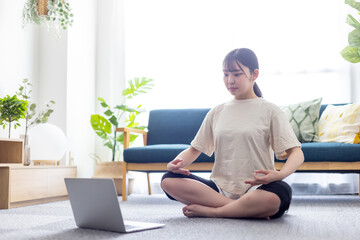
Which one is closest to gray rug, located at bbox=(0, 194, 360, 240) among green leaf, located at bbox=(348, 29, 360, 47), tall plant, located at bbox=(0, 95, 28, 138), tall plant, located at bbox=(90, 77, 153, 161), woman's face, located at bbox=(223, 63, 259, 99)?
woman's face, located at bbox=(223, 63, 259, 99)

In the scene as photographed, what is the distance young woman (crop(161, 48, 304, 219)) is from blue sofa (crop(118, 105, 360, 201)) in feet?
3.41

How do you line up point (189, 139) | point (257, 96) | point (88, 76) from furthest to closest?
point (88, 76), point (189, 139), point (257, 96)

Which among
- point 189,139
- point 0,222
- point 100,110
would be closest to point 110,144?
point 100,110

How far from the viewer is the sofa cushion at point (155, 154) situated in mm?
3057

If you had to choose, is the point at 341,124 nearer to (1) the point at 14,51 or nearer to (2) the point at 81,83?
(2) the point at 81,83

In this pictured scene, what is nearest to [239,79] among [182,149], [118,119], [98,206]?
[98,206]

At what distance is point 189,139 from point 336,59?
1.53 metres

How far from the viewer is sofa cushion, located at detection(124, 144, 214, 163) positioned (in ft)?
10.0

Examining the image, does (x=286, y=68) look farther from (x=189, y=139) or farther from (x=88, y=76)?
(x=88, y=76)

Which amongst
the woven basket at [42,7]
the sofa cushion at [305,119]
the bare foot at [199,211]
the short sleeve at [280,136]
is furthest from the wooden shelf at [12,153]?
the sofa cushion at [305,119]

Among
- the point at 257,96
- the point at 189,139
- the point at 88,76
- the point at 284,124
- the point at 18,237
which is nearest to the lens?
the point at 18,237

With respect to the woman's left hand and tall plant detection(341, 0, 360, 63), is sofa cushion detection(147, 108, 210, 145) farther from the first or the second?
the woman's left hand

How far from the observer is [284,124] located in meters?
1.90

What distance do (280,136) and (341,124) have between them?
1571mm
